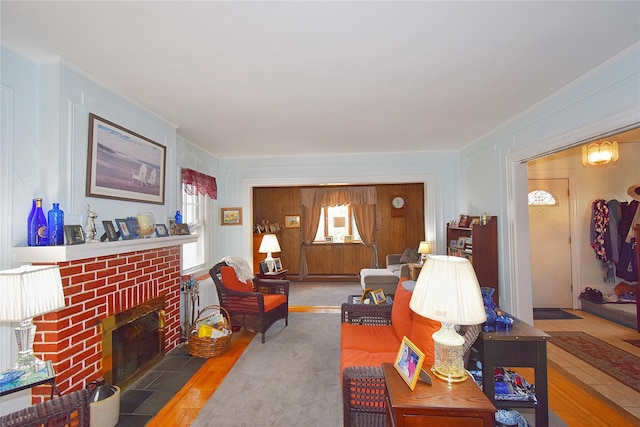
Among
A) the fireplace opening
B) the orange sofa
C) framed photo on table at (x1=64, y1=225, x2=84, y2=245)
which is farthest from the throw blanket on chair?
framed photo on table at (x1=64, y1=225, x2=84, y2=245)

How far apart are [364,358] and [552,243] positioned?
13.6 feet

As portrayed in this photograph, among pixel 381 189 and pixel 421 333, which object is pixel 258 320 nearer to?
pixel 421 333

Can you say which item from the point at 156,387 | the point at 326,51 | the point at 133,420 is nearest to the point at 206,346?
the point at 156,387

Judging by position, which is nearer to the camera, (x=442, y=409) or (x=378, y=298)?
(x=442, y=409)

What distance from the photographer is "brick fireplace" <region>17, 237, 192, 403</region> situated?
1.91 meters

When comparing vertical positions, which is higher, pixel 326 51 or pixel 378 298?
pixel 326 51

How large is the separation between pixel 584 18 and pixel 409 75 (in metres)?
1.02

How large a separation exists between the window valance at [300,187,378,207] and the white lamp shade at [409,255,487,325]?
5.79 m

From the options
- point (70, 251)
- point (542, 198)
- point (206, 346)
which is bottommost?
point (206, 346)

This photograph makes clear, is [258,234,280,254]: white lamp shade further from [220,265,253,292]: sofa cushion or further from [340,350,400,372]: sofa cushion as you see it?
[340,350,400,372]: sofa cushion

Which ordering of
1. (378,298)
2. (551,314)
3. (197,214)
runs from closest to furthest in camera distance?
(378,298)
(551,314)
(197,214)

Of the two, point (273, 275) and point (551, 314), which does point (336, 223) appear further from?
point (551, 314)

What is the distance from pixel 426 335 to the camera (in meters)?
1.92

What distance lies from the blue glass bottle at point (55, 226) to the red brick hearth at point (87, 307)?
147mm
